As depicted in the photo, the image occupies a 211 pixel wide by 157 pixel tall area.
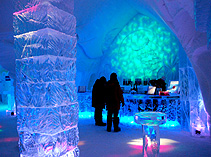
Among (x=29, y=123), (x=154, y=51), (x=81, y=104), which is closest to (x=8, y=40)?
(x=81, y=104)

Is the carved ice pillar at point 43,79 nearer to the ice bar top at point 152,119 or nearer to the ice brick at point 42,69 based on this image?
the ice brick at point 42,69

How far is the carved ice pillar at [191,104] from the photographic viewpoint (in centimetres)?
448

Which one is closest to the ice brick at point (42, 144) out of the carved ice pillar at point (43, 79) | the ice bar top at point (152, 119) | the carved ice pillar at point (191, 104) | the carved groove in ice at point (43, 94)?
the carved ice pillar at point (43, 79)

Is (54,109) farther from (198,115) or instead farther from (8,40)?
(8,40)

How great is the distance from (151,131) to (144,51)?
7145 millimetres

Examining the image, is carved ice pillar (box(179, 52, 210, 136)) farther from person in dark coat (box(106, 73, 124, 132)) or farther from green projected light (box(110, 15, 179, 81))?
green projected light (box(110, 15, 179, 81))

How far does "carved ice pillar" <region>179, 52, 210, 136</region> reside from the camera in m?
4.48

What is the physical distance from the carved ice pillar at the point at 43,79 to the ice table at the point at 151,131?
746mm

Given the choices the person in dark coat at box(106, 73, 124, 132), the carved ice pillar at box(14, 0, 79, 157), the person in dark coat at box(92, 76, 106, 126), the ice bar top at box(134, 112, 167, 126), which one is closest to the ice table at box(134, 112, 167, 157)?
the ice bar top at box(134, 112, 167, 126)

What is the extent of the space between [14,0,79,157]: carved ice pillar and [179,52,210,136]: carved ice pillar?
3.41m

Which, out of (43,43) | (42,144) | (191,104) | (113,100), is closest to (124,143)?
(113,100)

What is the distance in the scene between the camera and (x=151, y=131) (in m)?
2.11

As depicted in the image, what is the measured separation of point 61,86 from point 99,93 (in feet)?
11.9

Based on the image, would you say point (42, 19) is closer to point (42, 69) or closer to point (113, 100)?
point (42, 69)
